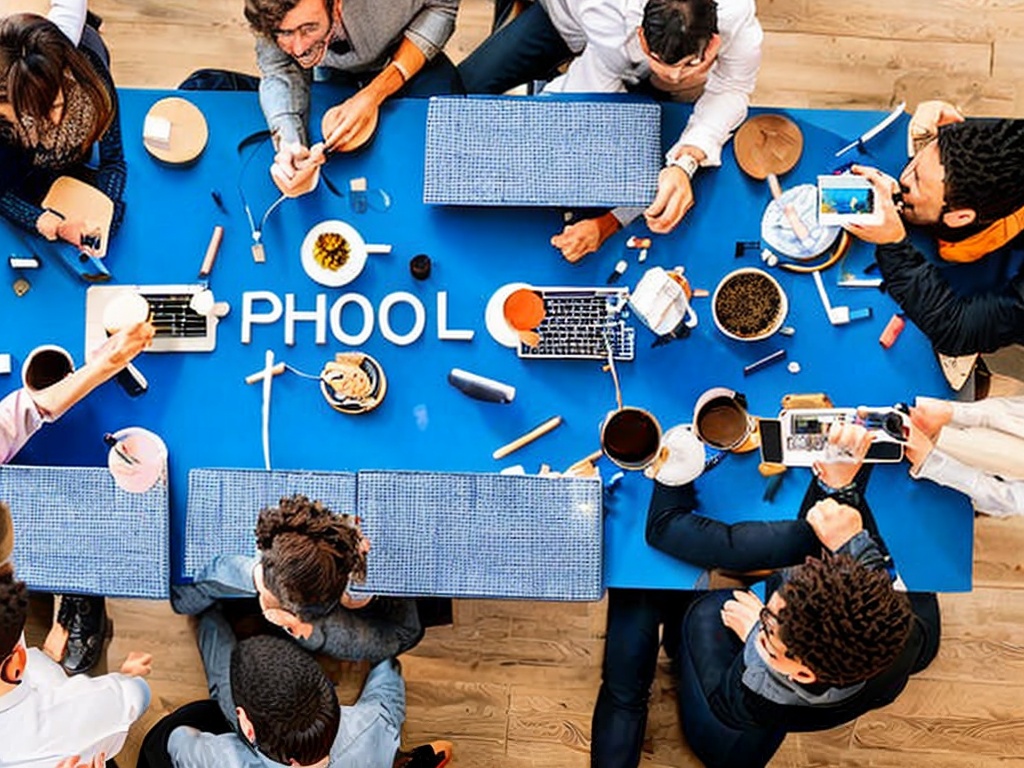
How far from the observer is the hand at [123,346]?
Result: 6.98 ft

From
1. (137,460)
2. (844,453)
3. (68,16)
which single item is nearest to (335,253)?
(137,460)

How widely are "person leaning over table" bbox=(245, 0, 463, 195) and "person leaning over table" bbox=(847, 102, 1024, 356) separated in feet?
3.43

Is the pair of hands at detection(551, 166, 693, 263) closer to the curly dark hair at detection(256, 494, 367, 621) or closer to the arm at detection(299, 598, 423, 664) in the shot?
the curly dark hair at detection(256, 494, 367, 621)

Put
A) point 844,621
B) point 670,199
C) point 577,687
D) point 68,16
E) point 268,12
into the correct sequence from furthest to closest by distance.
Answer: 1. point 577,687
2. point 68,16
3. point 670,199
4. point 268,12
5. point 844,621

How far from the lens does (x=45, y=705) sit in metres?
2.08

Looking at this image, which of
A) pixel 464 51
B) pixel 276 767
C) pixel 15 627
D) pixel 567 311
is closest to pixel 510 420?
pixel 567 311

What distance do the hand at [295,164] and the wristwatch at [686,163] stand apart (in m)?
0.77

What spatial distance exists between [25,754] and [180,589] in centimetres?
46

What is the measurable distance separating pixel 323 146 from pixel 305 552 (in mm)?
890

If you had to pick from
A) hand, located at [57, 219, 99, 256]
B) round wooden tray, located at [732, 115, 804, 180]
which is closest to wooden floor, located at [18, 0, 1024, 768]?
hand, located at [57, 219, 99, 256]

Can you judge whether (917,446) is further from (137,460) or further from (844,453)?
(137,460)

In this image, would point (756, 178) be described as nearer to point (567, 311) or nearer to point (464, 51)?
point (567, 311)

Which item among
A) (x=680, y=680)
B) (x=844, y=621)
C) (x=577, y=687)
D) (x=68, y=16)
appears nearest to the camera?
(x=844, y=621)

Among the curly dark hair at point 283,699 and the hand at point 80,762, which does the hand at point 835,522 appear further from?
the hand at point 80,762
